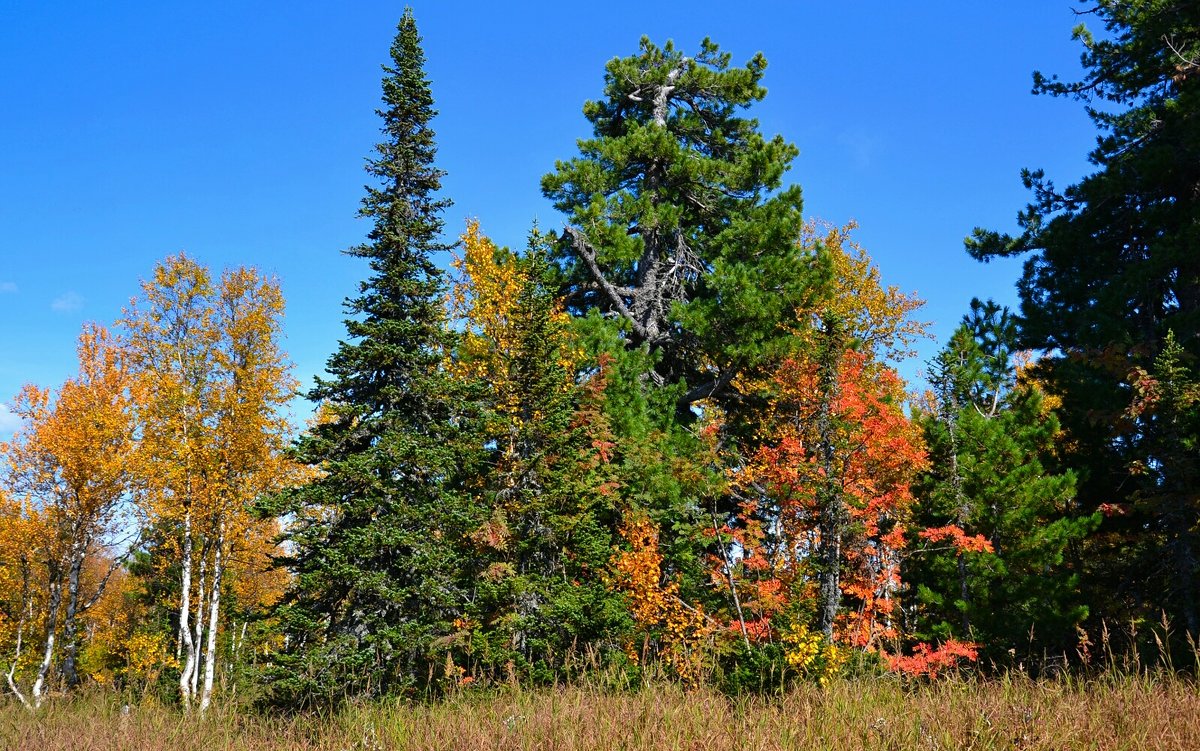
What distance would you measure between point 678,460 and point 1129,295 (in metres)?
9.59

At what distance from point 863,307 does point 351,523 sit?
2168 centimetres

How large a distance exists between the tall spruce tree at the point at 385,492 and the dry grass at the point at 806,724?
4615 millimetres

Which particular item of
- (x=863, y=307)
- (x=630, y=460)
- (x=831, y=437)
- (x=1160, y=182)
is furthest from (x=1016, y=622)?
(x=863, y=307)

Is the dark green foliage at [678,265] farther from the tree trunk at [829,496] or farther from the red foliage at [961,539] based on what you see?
the red foliage at [961,539]

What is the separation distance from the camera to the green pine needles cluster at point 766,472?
38.0 ft

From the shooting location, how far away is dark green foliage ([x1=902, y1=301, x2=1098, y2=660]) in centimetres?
1284

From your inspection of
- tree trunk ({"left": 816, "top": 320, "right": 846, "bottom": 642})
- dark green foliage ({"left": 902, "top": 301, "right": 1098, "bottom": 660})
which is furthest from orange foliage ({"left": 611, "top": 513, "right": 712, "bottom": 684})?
dark green foliage ({"left": 902, "top": 301, "right": 1098, "bottom": 660})

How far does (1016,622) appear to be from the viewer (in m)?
12.9

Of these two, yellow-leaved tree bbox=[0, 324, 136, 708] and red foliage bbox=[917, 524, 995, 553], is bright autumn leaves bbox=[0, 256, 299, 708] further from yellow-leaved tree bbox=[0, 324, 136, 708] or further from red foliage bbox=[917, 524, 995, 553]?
red foliage bbox=[917, 524, 995, 553]

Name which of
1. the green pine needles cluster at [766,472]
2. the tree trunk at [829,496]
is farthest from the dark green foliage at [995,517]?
the tree trunk at [829,496]

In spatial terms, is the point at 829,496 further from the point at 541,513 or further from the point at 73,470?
the point at 73,470

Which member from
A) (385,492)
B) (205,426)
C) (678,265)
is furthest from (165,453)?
(678,265)

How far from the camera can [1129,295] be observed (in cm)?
1283

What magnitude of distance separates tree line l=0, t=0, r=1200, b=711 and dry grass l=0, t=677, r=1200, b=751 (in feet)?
12.2
